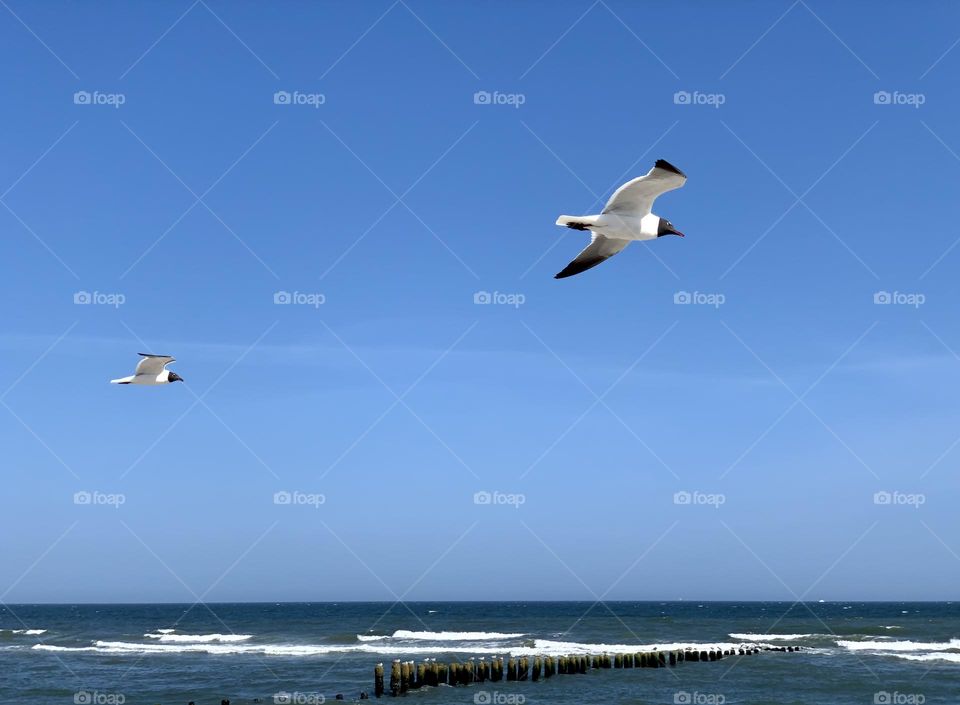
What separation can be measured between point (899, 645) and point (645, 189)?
4539 cm

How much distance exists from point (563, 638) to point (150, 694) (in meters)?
30.6

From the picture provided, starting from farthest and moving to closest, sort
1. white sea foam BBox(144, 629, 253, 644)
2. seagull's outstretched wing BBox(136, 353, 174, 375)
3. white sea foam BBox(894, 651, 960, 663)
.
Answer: white sea foam BBox(144, 629, 253, 644) < white sea foam BBox(894, 651, 960, 663) < seagull's outstretched wing BBox(136, 353, 174, 375)

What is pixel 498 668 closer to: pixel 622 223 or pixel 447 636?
pixel 622 223

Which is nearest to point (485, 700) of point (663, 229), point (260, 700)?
point (260, 700)

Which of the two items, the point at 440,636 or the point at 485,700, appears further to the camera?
the point at 440,636

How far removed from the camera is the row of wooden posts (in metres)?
28.7

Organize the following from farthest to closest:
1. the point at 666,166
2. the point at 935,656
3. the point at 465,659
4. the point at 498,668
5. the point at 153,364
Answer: the point at 935,656 < the point at 465,659 < the point at 498,668 < the point at 153,364 < the point at 666,166

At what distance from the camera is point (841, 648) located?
48.1 metres

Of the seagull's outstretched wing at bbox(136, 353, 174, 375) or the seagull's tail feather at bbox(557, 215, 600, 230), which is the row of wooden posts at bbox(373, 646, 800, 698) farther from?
the seagull's tail feather at bbox(557, 215, 600, 230)

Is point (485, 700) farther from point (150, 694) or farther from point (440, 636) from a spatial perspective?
point (440, 636)

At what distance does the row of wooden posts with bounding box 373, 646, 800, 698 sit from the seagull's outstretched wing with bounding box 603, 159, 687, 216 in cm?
1879

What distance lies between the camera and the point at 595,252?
14.2 metres

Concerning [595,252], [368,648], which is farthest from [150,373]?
[368,648]

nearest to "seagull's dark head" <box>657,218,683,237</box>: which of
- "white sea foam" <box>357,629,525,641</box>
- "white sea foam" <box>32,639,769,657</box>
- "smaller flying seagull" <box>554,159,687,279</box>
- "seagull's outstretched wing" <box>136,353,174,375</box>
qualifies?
"smaller flying seagull" <box>554,159,687,279</box>
